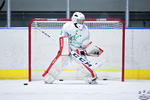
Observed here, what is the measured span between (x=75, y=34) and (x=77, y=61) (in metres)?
0.38

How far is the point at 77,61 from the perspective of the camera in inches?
155

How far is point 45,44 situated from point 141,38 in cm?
149

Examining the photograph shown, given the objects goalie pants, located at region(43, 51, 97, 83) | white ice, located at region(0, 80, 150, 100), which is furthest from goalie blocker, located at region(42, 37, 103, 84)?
white ice, located at region(0, 80, 150, 100)

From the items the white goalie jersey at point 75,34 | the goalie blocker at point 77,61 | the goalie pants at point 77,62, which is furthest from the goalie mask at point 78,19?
the goalie pants at point 77,62

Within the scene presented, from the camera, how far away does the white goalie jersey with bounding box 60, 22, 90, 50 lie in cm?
391

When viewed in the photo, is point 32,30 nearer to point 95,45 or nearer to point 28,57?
point 28,57

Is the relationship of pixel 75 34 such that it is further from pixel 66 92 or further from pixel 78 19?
pixel 66 92

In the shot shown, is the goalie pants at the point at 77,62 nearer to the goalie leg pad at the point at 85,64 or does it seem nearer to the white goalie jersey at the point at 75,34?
the goalie leg pad at the point at 85,64

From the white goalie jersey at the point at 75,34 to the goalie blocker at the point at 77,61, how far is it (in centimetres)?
8

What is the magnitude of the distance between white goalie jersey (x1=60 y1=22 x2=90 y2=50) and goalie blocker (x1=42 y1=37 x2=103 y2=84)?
0.08m

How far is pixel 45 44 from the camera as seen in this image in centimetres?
436

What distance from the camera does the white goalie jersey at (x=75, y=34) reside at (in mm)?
3914

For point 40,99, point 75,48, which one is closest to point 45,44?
point 75,48

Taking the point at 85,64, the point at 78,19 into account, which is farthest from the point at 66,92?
the point at 78,19
